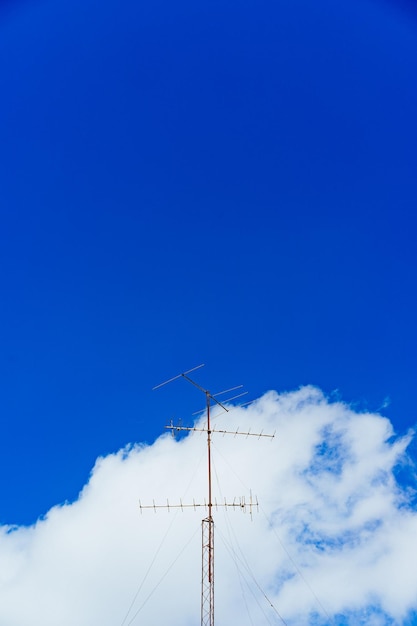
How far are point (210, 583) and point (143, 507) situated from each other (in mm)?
4381

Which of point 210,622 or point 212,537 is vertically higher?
point 212,537

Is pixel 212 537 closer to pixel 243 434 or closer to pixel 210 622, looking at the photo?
pixel 210 622

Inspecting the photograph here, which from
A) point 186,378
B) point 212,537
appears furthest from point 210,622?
point 186,378

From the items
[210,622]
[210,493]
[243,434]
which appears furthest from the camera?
[243,434]

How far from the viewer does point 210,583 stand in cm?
2097

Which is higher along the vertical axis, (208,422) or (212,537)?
(208,422)

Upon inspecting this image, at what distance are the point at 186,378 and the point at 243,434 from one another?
397cm

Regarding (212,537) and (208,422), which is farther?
(208,422)

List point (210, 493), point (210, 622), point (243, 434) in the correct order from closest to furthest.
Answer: point (210, 622) < point (210, 493) < point (243, 434)

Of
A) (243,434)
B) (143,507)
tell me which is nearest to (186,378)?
(243,434)

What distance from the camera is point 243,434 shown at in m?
24.6

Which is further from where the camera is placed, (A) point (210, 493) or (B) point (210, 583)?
(A) point (210, 493)

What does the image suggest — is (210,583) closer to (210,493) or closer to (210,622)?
(210,622)

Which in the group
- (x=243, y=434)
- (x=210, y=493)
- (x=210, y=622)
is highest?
(x=243, y=434)
